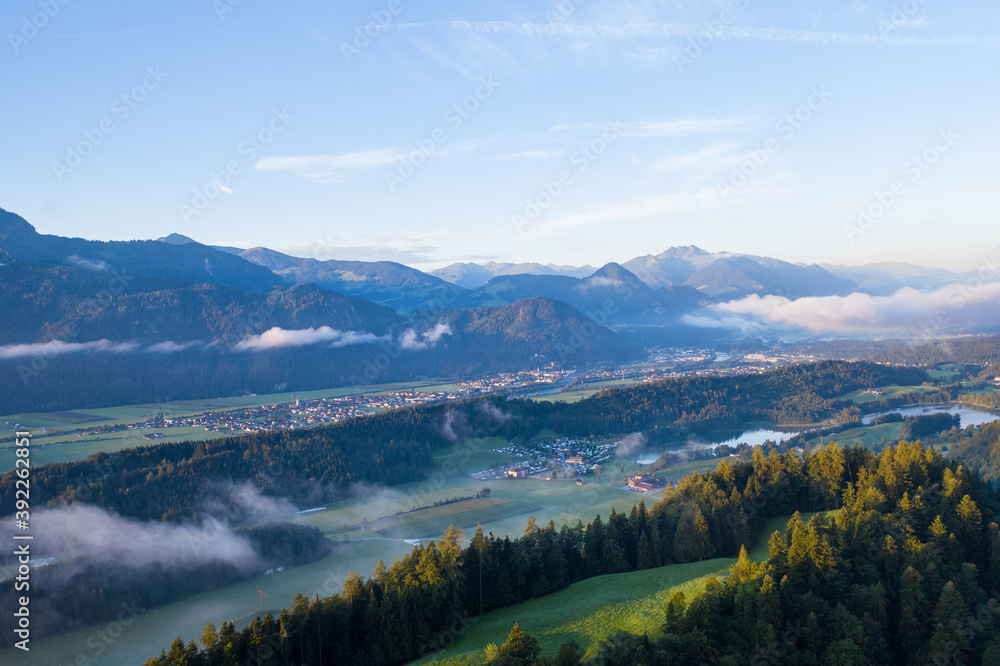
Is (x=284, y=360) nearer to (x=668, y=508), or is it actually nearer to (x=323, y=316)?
(x=323, y=316)

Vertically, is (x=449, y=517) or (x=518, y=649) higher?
(x=518, y=649)

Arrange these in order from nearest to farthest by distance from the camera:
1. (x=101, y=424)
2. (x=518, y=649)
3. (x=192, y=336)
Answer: (x=518, y=649)
(x=101, y=424)
(x=192, y=336)

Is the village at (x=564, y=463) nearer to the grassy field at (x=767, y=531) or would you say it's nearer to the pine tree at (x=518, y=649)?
the grassy field at (x=767, y=531)

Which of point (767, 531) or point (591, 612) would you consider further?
point (767, 531)

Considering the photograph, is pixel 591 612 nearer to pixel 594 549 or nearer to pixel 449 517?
pixel 594 549

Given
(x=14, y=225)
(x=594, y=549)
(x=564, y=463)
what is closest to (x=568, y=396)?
(x=564, y=463)

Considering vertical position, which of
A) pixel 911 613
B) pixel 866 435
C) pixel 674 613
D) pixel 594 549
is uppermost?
pixel 674 613

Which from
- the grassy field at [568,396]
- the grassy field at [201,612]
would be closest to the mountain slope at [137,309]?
the grassy field at [568,396]

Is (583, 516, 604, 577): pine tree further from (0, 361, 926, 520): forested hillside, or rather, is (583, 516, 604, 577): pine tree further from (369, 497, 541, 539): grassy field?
(0, 361, 926, 520): forested hillside
